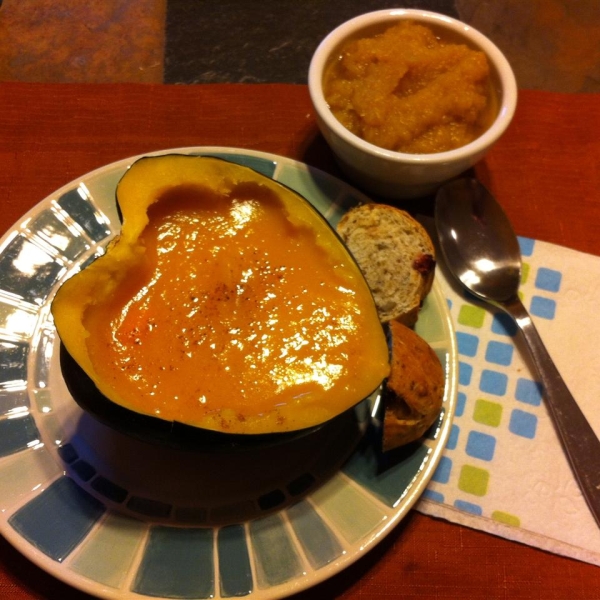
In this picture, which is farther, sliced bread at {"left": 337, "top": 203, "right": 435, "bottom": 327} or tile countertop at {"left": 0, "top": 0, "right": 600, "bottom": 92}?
tile countertop at {"left": 0, "top": 0, "right": 600, "bottom": 92}

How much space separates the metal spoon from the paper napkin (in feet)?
0.08

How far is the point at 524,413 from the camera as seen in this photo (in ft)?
3.29

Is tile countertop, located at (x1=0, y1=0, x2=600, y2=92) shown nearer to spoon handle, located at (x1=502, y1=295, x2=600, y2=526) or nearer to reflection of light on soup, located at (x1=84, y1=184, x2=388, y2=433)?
reflection of light on soup, located at (x1=84, y1=184, x2=388, y2=433)

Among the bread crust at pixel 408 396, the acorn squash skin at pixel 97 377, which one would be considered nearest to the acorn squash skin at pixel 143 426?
the acorn squash skin at pixel 97 377

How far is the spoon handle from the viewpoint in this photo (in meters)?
0.93

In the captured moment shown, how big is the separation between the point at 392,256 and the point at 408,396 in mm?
286

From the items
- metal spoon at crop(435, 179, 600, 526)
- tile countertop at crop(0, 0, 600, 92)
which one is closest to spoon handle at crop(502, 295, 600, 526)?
metal spoon at crop(435, 179, 600, 526)

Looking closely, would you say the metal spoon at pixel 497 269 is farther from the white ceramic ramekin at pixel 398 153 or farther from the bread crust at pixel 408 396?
the bread crust at pixel 408 396

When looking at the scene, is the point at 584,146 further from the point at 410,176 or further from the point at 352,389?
the point at 352,389

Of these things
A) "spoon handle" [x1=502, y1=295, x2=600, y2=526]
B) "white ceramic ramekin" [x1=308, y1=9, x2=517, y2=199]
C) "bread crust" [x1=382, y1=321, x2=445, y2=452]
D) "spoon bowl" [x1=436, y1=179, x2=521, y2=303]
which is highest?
"white ceramic ramekin" [x1=308, y1=9, x2=517, y2=199]

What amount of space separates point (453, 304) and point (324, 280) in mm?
339

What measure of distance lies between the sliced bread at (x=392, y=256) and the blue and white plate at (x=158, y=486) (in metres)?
0.06

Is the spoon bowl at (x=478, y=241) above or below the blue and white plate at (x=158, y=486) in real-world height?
below

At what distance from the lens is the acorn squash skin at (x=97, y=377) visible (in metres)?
0.77
